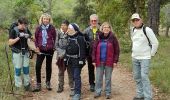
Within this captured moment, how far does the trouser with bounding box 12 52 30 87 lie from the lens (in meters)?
10.5

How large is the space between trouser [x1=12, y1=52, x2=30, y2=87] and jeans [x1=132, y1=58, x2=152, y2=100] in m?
3.02

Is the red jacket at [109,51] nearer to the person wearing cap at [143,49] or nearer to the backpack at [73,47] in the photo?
the backpack at [73,47]

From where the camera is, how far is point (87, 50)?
33.4 feet

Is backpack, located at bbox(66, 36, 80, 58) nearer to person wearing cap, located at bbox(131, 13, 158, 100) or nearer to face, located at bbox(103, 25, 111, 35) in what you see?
face, located at bbox(103, 25, 111, 35)

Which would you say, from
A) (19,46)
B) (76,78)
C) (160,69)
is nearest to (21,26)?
(19,46)

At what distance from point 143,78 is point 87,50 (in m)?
1.70

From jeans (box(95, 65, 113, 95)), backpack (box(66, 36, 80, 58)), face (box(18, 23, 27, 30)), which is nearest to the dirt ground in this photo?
jeans (box(95, 65, 113, 95))

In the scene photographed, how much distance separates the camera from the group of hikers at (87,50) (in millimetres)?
9234

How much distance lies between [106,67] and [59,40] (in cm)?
141

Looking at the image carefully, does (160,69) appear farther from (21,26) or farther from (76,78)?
(21,26)

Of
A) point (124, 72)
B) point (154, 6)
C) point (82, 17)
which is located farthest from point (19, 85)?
point (82, 17)

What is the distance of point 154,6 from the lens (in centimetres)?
2141

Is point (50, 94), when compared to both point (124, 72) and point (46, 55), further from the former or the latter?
point (124, 72)

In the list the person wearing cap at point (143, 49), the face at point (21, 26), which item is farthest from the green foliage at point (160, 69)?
the face at point (21, 26)
